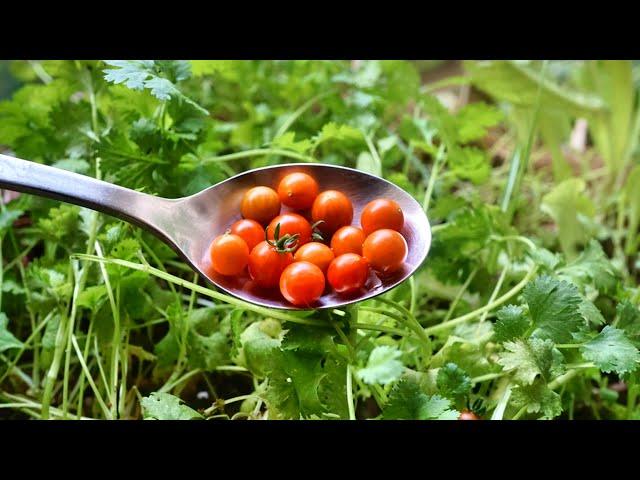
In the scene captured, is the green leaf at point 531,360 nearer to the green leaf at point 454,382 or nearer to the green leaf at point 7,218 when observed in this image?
the green leaf at point 454,382

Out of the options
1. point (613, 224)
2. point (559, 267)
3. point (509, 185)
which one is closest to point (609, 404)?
point (559, 267)

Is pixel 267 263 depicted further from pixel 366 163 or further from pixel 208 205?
pixel 366 163

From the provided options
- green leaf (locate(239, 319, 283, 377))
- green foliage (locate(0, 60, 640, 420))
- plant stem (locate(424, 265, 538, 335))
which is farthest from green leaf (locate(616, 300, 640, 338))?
green leaf (locate(239, 319, 283, 377))

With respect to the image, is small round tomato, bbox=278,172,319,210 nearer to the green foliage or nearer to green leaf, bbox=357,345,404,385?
the green foliage

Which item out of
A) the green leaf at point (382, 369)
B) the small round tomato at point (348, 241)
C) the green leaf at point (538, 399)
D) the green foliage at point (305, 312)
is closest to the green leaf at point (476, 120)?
the green foliage at point (305, 312)

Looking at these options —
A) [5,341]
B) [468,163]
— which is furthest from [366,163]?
[5,341]

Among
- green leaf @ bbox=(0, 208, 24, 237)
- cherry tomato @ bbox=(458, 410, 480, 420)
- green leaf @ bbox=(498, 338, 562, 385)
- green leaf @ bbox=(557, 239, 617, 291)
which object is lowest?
cherry tomato @ bbox=(458, 410, 480, 420)

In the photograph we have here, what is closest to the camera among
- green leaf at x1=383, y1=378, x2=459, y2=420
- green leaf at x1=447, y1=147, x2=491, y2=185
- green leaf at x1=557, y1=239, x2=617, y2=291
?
green leaf at x1=383, y1=378, x2=459, y2=420
